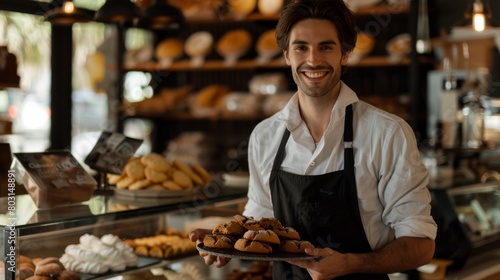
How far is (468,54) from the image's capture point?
525 cm

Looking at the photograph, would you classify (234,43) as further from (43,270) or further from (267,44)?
(43,270)

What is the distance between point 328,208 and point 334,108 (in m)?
0.29

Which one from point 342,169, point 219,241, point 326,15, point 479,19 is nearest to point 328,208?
point 342,169

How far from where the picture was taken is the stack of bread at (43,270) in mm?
2232

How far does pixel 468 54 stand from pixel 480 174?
129 cm

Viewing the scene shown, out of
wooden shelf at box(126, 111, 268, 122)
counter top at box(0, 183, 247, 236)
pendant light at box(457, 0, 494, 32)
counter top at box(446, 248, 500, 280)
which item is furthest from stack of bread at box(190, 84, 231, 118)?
counter top at box(0, 183, 247, 236)

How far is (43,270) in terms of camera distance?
2348 millimetres

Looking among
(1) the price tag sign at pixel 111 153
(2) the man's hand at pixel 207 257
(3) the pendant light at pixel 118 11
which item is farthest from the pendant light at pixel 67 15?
(2) the man's hand at pixel 207 257

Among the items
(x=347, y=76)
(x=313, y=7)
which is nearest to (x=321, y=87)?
(x=313, y=7)

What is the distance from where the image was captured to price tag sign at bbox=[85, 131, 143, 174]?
2801mm

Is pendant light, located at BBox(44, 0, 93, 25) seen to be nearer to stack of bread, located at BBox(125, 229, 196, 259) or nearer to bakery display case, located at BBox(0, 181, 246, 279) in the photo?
bakery display case, located at BBox(0, 181, 246, 279)

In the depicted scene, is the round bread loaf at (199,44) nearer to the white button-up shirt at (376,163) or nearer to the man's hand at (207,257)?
the white button-up shirt at (376,163)

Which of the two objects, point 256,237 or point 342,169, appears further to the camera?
point 342,169

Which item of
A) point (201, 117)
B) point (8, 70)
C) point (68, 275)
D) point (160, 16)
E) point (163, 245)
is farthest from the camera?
point (201, 117)
